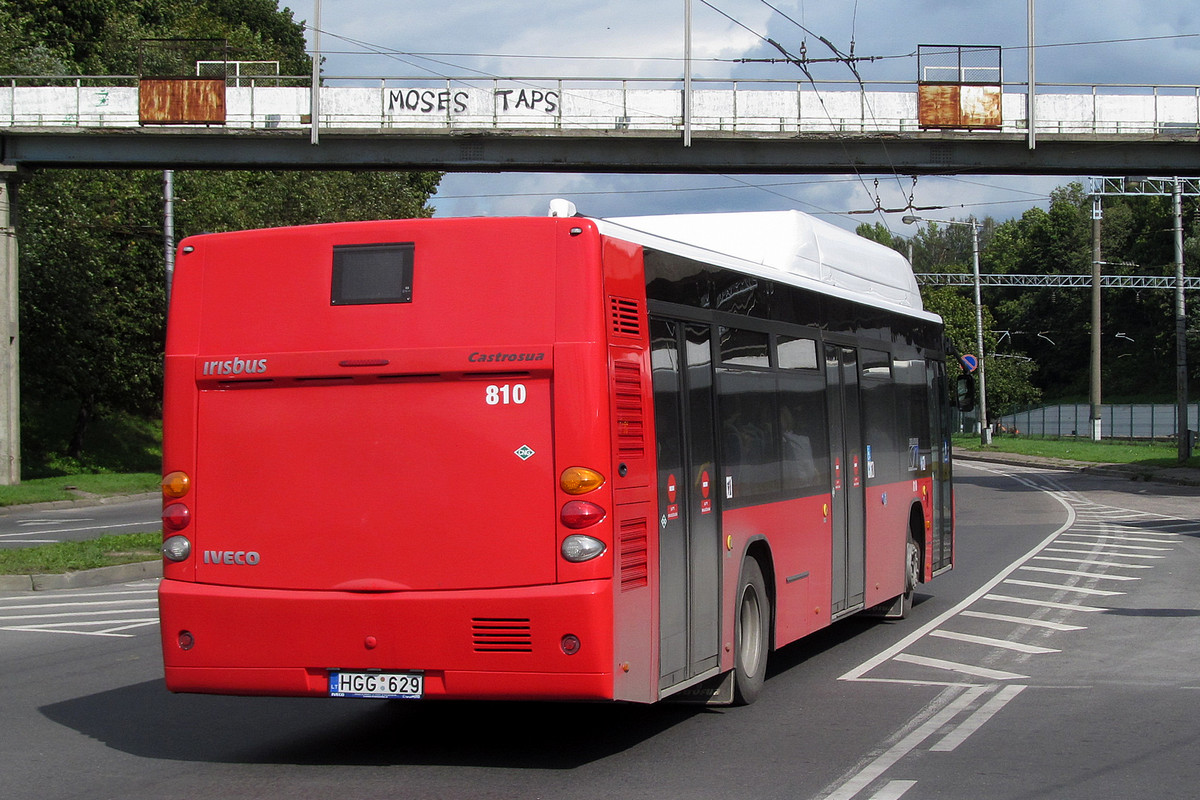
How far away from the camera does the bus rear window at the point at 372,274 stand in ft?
23.9

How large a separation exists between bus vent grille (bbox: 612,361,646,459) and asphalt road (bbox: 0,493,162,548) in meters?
17.0

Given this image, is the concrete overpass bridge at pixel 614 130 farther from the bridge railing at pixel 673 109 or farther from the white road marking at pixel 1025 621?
the white road marking at pixel 1025 621

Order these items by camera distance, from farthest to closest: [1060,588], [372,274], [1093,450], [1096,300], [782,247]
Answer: [1096,300], [1093,450], [1060,588], [782,247], [372,274]

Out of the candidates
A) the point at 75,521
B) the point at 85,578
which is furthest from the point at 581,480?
the point at 75,521

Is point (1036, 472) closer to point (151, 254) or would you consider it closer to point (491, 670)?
point (151, 254)

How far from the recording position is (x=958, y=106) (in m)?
34.3

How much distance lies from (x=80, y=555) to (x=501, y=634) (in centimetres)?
1243

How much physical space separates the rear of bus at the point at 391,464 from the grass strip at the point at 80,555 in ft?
33.1

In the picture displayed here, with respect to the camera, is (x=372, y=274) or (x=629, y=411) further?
(x=372, y=274)

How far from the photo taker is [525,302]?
7078 millimetres

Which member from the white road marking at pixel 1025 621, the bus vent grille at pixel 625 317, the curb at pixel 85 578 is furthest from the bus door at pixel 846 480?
the curb at pixel 85 578

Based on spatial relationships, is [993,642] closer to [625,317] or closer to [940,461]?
[940,461]

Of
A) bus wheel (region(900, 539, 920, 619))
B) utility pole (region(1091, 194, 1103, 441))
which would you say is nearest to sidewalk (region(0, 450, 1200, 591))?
utility pole (region(1091, 194, 1103, 441))

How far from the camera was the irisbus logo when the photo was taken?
743cm
